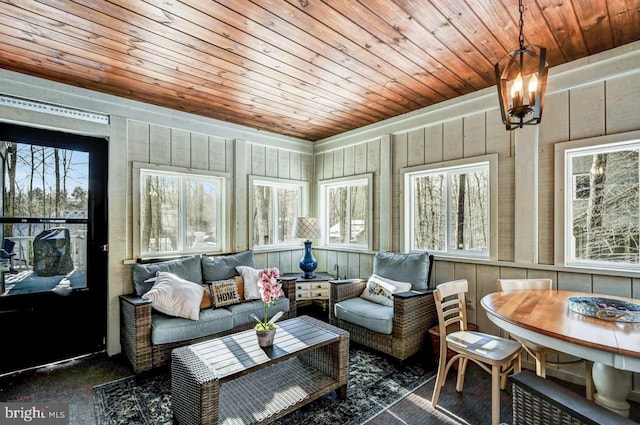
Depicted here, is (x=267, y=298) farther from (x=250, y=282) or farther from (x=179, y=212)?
(x=179, y=212)

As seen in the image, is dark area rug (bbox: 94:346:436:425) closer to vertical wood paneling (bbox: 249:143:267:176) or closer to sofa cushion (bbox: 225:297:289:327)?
sofa cushion (bbox: 225:297:289:327)

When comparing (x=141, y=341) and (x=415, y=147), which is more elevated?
(x=415, y=147)

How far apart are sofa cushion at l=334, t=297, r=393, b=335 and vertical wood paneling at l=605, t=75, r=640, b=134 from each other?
7.88 feet

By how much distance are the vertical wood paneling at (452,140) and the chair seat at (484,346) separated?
6.32 feet

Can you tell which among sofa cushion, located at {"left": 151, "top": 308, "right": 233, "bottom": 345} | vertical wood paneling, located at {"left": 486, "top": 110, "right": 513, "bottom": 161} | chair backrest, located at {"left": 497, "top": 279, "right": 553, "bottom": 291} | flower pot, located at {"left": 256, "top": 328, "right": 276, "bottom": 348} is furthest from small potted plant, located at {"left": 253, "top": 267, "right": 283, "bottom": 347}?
vertical wood paneling, located at {"left": 486, "top": 110, "right": 513, "bottom": 161}

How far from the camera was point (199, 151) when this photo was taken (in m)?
3.95

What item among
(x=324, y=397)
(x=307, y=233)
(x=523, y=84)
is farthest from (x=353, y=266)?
(x=523, y=84)

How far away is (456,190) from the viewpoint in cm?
355

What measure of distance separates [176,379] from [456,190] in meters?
3.20

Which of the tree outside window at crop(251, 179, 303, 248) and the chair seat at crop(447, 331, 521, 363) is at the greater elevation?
the tree outside window at crop(251, 179, 303, 248)

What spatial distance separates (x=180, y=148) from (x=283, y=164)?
1530 millimetres

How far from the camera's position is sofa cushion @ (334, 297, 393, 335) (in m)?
2.97

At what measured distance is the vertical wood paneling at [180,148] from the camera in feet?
12.3

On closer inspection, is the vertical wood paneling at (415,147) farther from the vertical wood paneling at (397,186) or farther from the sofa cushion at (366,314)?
the sofa cushion at (366,314)
